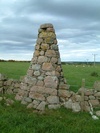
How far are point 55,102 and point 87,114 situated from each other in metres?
1.80

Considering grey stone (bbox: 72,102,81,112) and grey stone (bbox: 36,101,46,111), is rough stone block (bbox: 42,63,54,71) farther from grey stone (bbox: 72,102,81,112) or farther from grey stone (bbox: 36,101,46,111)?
grey stone (bbox: 72,102,81,112)

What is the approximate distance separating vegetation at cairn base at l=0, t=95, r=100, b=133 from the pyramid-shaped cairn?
904 millimetres

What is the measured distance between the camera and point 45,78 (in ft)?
44.2

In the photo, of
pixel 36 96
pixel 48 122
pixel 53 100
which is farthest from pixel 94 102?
pixel 48 122

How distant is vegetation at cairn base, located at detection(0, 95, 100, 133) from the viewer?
934 centimetres

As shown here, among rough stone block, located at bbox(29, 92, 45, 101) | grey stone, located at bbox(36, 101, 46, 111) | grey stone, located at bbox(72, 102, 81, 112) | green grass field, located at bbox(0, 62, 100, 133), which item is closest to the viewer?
green grass field, located at bbox(0, 62, 100, 133)

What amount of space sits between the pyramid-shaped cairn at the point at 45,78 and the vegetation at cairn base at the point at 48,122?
904mm

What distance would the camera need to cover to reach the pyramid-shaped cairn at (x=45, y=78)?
1322 centimetres

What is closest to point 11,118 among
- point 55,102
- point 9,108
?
point 9,108

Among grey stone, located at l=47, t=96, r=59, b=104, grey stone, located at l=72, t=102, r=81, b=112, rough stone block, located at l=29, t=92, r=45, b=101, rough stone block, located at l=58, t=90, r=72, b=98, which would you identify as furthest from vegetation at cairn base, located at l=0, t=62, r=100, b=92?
grey stone, located at l=72, t=102, r=81, b=112

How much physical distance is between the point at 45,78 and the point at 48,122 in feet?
12.1

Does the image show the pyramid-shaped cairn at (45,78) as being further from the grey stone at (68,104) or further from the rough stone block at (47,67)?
the grey stone at (68,104)

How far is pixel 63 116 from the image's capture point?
38.1 ft

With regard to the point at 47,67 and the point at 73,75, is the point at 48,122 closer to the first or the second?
the point at 47,67
